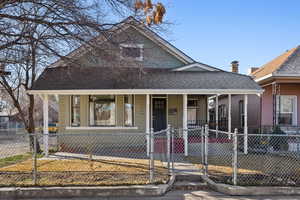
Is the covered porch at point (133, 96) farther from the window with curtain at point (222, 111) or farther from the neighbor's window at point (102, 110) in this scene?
the window with curtain at point (222, 111)

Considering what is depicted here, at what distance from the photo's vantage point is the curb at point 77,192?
5016mm

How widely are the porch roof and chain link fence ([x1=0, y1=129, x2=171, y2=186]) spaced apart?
2560mm

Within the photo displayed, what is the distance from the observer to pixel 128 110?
10.8 metres

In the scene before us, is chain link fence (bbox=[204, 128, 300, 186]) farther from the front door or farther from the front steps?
the front door

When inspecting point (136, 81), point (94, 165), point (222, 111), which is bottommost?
point (94, 165)

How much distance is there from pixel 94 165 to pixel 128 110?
4.07 meters

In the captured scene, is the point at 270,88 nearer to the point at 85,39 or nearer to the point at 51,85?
the point at 85,39

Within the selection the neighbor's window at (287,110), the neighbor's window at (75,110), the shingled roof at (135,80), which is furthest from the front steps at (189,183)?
the neighbor's window at (287,110)

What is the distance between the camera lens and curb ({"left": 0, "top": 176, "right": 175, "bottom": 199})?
16.5 feet

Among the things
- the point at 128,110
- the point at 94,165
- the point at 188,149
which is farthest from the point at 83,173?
the point at 188,149

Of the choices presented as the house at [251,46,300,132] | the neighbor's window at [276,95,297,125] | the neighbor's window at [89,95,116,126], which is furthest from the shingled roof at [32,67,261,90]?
the neighbor's window at [276,95,297,125]

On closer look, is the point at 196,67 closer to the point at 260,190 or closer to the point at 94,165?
the point at 94,165

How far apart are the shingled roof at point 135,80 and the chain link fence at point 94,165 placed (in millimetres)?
2650

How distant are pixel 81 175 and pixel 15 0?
203 inches
